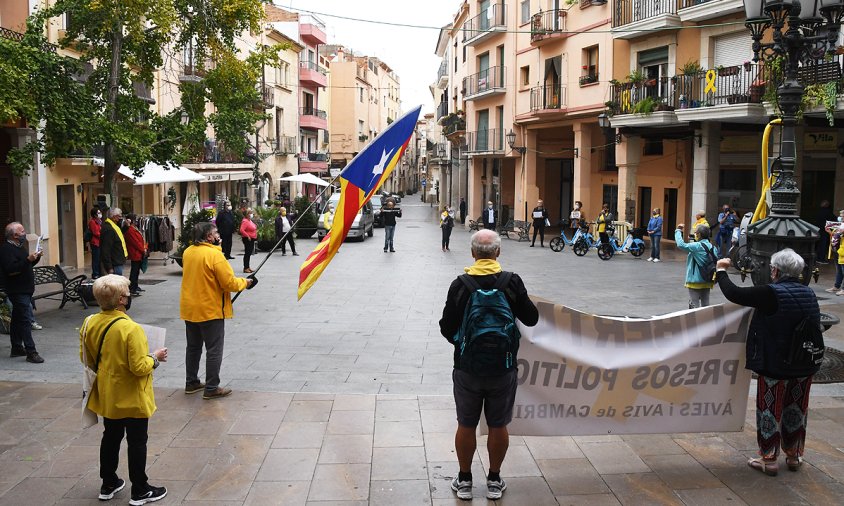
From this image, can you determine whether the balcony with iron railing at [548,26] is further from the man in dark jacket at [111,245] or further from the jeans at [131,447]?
the jeans at [131,447]

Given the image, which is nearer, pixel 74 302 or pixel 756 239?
pixel 756 239

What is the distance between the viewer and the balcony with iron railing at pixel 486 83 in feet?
118

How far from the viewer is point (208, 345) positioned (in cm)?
718

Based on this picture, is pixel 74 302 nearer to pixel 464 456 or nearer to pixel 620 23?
pixel 464 456

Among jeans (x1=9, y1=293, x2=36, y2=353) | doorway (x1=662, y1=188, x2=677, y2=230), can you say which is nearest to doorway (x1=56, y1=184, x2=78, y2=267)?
jeans (x1=9, y1=293, x2=36, y2=353)

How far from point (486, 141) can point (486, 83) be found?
289 cm

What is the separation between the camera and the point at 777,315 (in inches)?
208

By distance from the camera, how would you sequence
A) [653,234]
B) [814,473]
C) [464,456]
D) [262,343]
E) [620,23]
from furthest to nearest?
[620,23] → [653,234] → [262,343] → [814,473] → [464,456]

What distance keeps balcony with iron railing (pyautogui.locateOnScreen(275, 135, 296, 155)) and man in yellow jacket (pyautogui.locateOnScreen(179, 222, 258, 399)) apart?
3657 centimetres

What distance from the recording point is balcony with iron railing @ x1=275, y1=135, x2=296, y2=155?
44.3m

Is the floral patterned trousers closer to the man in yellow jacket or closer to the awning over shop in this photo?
the man in yellow jacket

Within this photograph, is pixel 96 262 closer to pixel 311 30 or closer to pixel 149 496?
pixel 149 496

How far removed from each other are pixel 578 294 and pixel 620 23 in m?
13.1

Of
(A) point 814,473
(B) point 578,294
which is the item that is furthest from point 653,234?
(A) point 814,473
